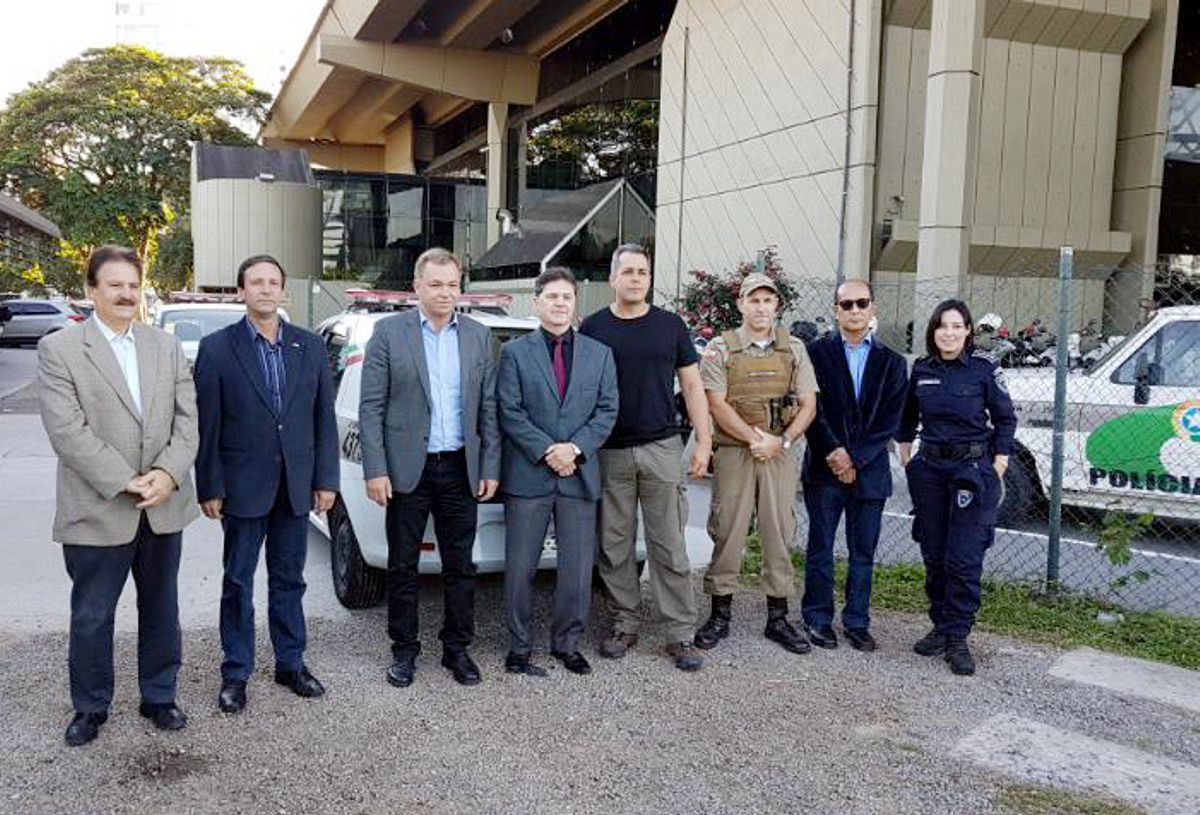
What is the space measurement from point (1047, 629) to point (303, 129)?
133 ft

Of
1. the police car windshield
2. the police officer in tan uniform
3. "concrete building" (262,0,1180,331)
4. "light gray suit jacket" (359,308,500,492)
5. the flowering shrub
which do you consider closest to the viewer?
"light gray suit jacket" (359,308,500,492)

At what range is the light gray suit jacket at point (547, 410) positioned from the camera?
15.8 feet

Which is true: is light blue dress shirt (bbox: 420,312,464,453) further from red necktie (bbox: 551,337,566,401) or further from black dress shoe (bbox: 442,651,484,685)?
black dress shoe (bbox: 442,651,484,685)

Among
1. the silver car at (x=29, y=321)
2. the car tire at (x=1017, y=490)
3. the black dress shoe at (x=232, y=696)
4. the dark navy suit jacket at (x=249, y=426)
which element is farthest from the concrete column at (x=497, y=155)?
the black dress shoe at (x=232, y=696)

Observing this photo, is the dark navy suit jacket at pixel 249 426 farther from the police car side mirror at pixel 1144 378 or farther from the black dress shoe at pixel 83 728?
the police car side mirror at pixel 1144 378

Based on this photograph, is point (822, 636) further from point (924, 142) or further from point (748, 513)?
point (924, 142)

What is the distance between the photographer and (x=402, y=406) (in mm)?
4656

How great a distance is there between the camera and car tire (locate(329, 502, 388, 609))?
5.69m

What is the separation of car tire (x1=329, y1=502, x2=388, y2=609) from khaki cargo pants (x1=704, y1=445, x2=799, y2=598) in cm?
189

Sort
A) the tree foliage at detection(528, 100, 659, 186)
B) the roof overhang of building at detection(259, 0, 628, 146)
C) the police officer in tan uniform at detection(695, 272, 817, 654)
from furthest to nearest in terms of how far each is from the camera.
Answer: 1. the roof overhang of building at detection(259, 0, 628, 146)
2. the tree foliage at detection(528, 100, 659, 186)
3. the police officer in tan uniform at detection(695, 272, 817, 654)

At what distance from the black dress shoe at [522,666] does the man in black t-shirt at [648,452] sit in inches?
16.6

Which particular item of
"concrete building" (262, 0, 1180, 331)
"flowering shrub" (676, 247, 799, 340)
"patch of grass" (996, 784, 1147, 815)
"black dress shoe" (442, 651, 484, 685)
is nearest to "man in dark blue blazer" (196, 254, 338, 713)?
"black dress shoe" (442, 651, 484, 685)

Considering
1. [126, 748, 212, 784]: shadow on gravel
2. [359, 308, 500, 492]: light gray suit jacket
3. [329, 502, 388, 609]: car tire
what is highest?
[359, 308, 500, 492]: light gray suit jacket

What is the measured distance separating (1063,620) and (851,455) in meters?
1.76
